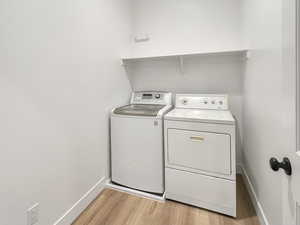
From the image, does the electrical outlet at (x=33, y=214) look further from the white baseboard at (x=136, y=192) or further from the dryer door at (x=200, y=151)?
the dryer door at (x=200, y=151)

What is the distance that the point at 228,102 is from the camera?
2184 mm

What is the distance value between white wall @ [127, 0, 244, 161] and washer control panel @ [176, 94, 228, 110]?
20 cm

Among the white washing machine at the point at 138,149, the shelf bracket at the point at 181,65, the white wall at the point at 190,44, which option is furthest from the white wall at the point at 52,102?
the shelf bracket at the point at 181,65

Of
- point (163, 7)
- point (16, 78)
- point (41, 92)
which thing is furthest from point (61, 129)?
point (163, 7)

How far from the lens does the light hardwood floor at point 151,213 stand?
57.7 inches

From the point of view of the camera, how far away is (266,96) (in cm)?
124

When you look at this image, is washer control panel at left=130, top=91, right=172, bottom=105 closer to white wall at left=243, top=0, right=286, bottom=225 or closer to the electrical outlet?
white wall at left=243, top=0, right=286, bottom=225

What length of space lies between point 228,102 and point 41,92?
202 cm

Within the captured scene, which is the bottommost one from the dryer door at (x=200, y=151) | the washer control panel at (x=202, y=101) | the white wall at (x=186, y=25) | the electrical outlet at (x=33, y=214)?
the electrical outlet at (x=33, y=214)

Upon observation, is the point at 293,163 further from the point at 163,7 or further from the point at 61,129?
the point at 163,7

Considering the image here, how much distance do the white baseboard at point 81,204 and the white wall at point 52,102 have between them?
5 cm

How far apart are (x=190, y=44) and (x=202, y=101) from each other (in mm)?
809

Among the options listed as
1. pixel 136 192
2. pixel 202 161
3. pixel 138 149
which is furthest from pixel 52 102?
pixel 202 161

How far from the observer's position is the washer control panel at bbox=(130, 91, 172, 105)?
223 centimetres
